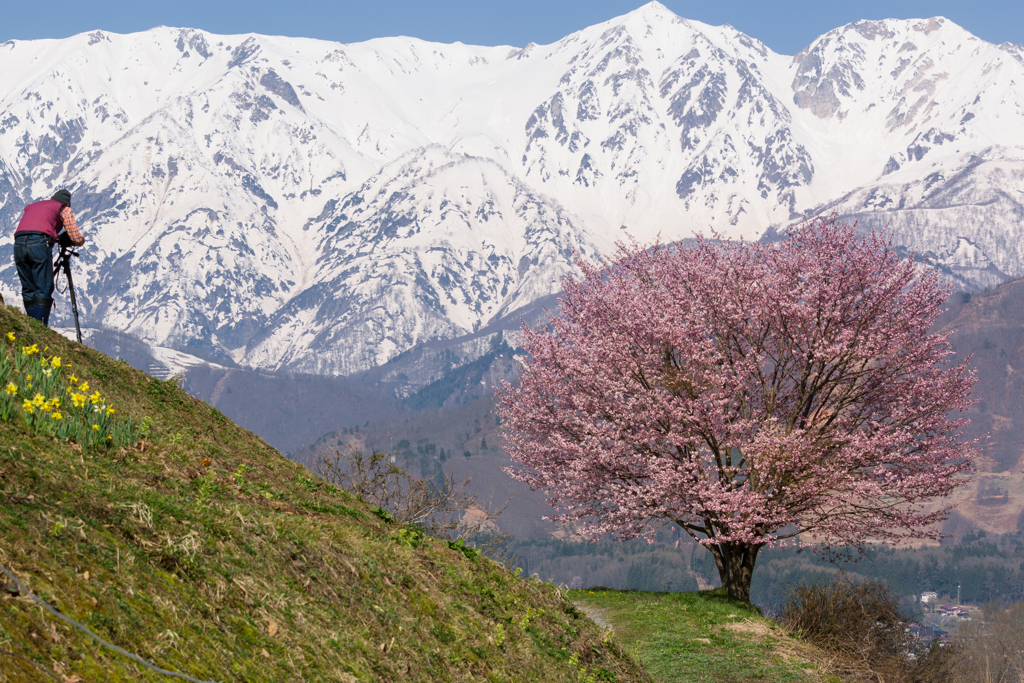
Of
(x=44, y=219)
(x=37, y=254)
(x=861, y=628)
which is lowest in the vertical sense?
(x=861, y=628)

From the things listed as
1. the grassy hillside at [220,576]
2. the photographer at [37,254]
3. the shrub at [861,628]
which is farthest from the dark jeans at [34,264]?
the shrub at [861,628]

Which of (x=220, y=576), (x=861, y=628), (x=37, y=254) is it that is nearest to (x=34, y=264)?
(x=37, y=254)

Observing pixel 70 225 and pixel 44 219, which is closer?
pixel 44 219

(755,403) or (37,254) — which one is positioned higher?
(37,254)

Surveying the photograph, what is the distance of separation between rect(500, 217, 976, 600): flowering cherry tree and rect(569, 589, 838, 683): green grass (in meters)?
2.02

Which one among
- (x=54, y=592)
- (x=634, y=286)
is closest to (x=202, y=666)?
(x=54, y=592)

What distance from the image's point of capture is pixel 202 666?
7.06m

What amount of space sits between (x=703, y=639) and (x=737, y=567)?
6.60 metres

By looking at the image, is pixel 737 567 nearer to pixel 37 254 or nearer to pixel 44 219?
pixel 37 254

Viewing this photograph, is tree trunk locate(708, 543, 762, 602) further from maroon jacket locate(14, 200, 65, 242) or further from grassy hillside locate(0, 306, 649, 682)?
maroon jacket locate(14, 200, 65, 242)

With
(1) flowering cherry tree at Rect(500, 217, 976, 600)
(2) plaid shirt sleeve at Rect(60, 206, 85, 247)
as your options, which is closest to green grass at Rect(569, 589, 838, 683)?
(1) flowering cherry tree at Rect(500, 217, 976, 600)

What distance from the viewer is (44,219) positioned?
17094 mm

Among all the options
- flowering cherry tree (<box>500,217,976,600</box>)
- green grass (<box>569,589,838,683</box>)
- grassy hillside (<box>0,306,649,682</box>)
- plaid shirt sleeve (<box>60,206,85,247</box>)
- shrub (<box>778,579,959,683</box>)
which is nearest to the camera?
grassy hillside (<box>0,306,649,682</box>)

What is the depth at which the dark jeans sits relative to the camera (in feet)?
55.2
